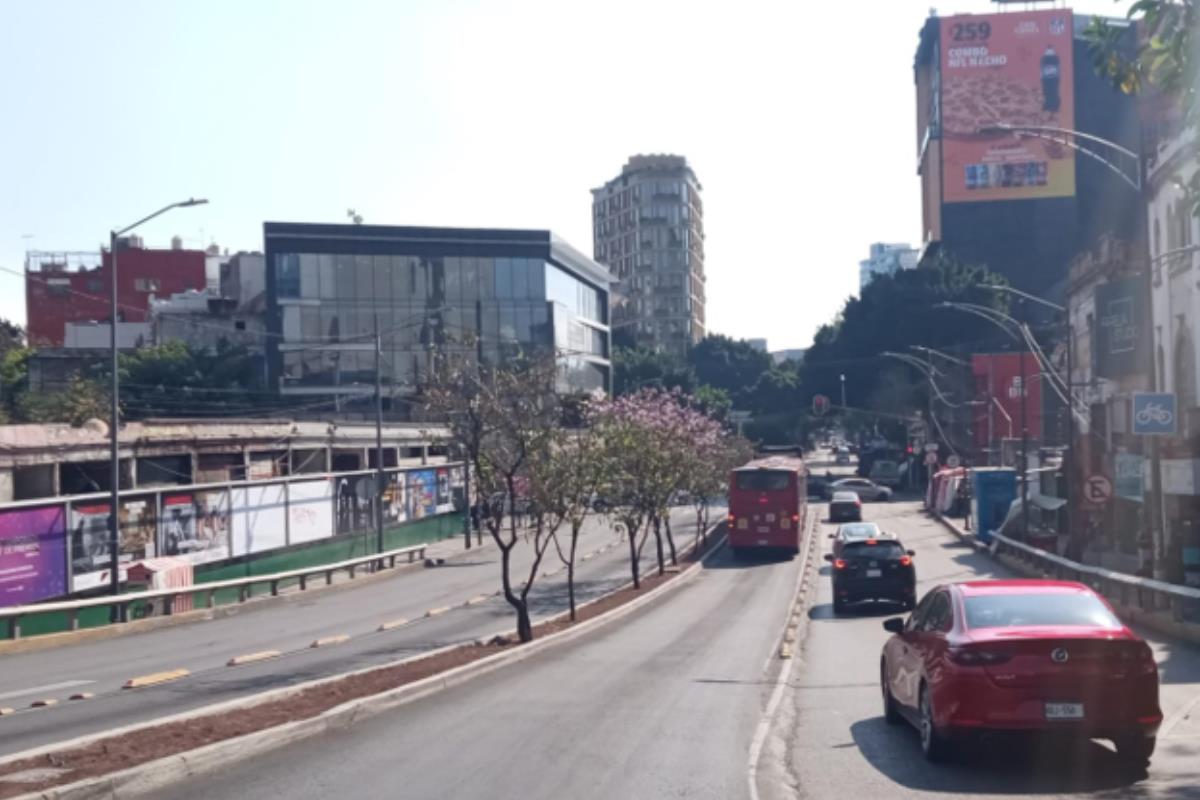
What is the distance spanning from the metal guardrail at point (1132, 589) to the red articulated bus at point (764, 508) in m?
15.1

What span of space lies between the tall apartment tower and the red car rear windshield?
133m

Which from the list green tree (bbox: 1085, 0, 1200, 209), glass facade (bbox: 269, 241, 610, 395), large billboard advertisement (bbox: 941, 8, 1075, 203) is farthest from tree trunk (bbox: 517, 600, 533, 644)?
large billboard advertisement (bbox: 941, 8, 1075, 203)

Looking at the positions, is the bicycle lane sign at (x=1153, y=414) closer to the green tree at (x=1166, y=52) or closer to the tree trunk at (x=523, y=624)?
the tree trunk at (x=523, y=624)

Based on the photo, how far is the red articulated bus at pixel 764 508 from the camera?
49.8m

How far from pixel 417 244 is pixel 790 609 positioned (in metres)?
55.6

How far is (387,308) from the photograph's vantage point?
83750 millimetres

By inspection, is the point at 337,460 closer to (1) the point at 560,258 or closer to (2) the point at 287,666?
(1) the point at 560,258

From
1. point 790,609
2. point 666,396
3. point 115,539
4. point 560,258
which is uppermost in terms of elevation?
point 560,258

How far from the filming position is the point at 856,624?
92.5 feet

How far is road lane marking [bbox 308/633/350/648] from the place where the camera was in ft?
87.9

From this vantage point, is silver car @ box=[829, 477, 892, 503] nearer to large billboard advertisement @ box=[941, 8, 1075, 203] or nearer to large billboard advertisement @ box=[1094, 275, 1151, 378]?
large billboard advertisement @ box=[1094, 275, 1151, 378]

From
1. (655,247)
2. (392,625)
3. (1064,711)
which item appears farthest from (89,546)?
(655,247)

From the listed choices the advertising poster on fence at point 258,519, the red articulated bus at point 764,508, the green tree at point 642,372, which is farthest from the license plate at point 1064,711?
the green tree at point 642,372

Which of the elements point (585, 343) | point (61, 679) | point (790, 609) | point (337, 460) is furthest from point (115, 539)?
point (585, 343)
